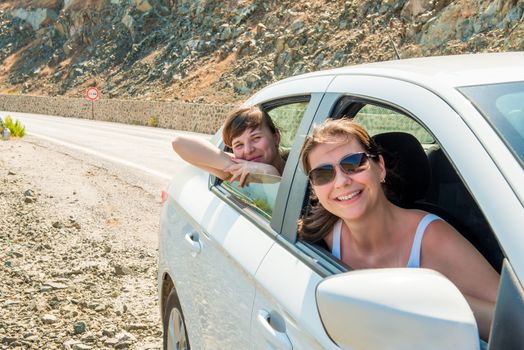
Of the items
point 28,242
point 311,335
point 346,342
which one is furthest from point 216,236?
point 28,242

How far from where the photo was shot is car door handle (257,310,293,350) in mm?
1853

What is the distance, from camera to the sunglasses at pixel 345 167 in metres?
2.01

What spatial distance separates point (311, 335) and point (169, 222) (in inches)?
78.7

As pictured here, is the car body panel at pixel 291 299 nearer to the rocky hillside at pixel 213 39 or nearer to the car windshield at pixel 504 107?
the car windshield at pixel 504 107

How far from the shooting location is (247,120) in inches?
127

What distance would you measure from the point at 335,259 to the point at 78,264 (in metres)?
4.65

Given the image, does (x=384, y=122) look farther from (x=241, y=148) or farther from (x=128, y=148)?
(x=128, y=148)

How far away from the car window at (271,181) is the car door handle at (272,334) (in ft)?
1.61

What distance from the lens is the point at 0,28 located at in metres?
62.8

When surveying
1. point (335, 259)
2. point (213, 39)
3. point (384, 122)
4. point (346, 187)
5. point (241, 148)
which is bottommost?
point (335, 259)

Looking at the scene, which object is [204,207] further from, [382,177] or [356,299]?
[356,299]

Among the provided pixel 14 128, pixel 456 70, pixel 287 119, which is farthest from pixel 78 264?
pixel 14 128

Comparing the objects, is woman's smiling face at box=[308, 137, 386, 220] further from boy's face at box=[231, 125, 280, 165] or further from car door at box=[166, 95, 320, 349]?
boy's face at box=[231, 125, 280, 165]

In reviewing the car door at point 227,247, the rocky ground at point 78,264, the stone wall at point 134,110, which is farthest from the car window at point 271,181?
the stone wall at point 134,110
